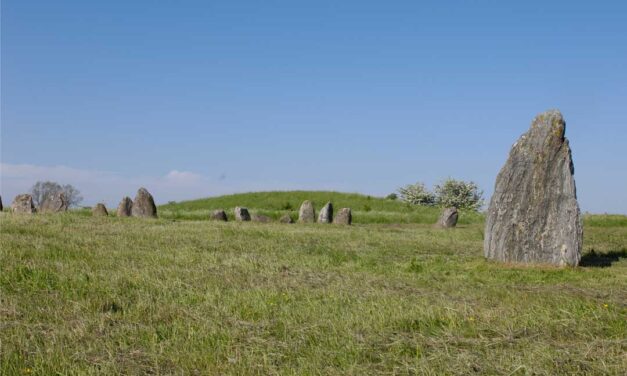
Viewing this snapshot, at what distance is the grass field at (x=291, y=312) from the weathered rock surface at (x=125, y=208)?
15.2 metres

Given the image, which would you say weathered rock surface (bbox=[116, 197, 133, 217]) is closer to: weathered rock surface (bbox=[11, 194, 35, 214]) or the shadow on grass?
weathered rock surface (bbox=[11, 194, 35, 214])

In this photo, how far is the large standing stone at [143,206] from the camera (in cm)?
3306

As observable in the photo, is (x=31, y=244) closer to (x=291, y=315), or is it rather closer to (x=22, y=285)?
(x=22, y=285)

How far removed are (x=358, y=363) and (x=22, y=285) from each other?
259 inches

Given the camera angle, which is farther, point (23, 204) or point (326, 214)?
point (326, 214)

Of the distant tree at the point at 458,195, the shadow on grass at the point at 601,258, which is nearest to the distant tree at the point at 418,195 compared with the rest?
the distant tree at the point at 458,195

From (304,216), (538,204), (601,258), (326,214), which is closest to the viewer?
(538,204)

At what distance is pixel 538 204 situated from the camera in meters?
16.7

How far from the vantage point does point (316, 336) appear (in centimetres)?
781

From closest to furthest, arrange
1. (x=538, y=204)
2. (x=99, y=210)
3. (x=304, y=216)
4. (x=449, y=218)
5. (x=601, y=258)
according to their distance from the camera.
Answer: (x=538, y=204) → (x=601, y=258) → (x=99, y=210) → (x=449, y=218) → (x=304, y=216)

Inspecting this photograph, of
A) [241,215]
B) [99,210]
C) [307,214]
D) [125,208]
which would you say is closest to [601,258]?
[307,214]

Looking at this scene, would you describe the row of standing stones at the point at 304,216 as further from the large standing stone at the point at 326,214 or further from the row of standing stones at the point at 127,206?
the row of standing stones at the point at 127,206

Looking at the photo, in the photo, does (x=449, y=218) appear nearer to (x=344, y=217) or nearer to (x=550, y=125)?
(x=344, y=217)

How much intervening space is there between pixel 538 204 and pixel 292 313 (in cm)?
981
